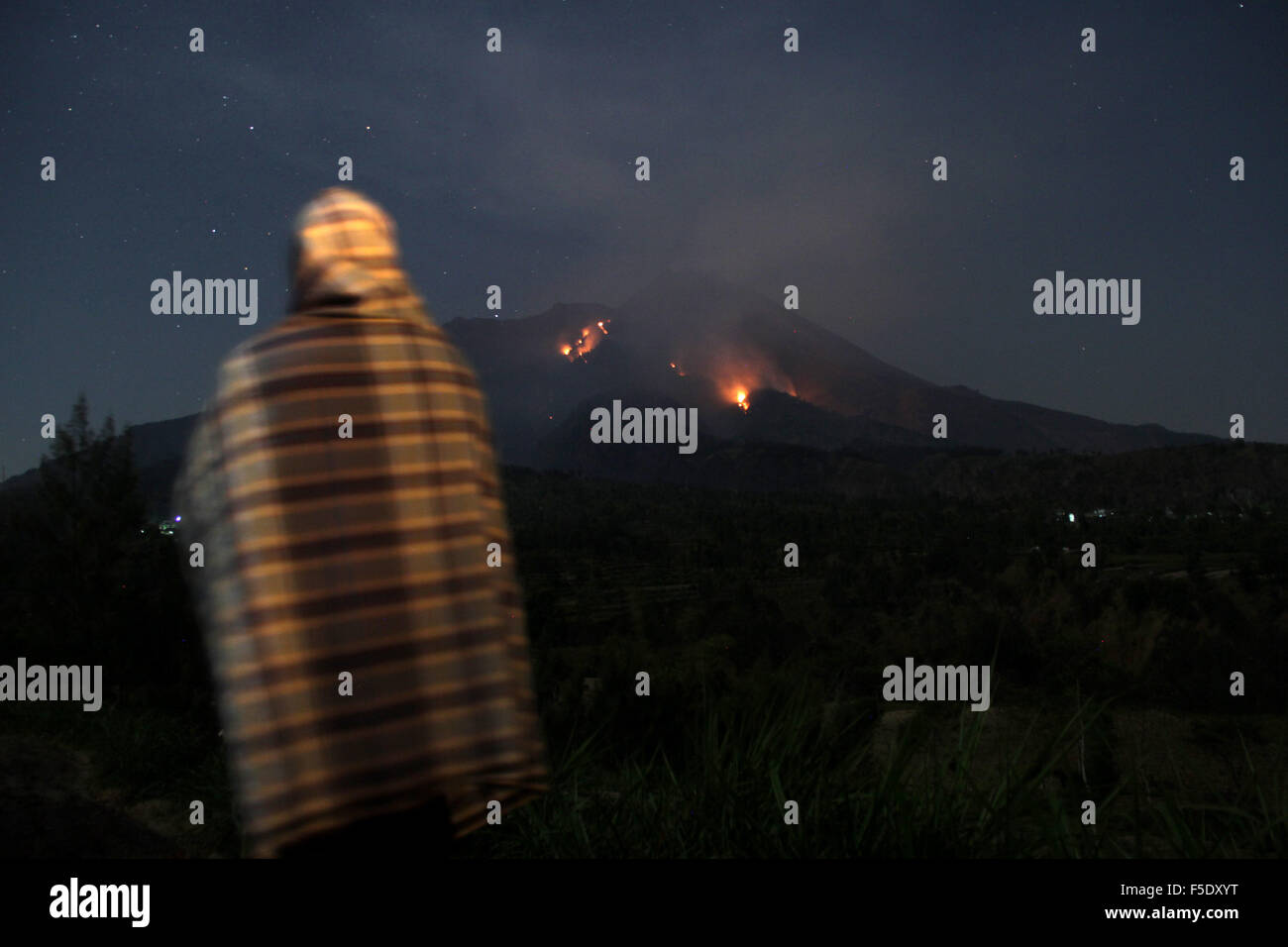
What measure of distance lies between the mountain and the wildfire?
0.43 m

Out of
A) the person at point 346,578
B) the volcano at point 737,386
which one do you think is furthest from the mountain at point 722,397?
the person at point 346,578

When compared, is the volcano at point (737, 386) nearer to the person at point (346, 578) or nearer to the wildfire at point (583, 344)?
the wildfire at point (583, 344)

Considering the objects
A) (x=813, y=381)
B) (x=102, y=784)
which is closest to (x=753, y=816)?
(x=102, y=784)

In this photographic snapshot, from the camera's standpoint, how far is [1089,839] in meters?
2.22

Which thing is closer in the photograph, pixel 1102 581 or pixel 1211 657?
pixel 1211 657

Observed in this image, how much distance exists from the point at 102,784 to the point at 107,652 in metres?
1.61

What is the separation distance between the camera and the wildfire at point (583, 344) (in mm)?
108050

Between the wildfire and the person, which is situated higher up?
the wildfire

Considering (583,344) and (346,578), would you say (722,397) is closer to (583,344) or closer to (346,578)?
(583,344)

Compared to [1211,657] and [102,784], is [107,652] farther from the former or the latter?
[1211,657]

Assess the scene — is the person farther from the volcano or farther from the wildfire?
the wildfire

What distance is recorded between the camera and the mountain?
47.4 m

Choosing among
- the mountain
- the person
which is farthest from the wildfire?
the person

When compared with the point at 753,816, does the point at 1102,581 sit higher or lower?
higher
